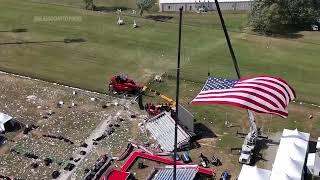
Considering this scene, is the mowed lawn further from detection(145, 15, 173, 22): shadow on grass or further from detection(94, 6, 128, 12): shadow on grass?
detection(94, 6, 128, 12): shadow on grass

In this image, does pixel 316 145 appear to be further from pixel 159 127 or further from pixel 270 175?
pixel 159 127

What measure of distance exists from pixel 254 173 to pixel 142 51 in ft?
85.1

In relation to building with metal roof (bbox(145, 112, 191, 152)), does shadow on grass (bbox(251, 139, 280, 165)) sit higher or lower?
lower

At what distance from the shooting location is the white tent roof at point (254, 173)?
3291 cm

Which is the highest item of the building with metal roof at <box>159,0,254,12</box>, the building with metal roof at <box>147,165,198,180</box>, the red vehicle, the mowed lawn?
the building with metal roof at <box>159,0,254,12</box>

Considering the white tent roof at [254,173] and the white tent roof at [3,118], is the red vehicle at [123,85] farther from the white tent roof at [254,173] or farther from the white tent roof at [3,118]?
the white tent roof at [254,173]

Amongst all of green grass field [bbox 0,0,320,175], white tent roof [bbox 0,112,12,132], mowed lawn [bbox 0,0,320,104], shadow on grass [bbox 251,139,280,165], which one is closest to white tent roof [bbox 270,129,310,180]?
shadow on grass [bbox 251,139,280,165]

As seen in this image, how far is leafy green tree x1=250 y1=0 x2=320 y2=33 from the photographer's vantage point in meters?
59.7

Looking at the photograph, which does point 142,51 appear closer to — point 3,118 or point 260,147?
point 3,118

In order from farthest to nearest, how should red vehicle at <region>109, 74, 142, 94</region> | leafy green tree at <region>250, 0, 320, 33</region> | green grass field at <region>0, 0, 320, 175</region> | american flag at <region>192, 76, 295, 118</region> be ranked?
leafy green tree at <region>250, 0, 320, 33</region> → red vehicle at <region>109, 74, 142, 94</region> → green grass field at <region>0, 0, 320, 175</region> → american flag at <region>192, 76, 295, 118</region>

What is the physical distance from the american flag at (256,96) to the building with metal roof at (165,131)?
6.16 meters

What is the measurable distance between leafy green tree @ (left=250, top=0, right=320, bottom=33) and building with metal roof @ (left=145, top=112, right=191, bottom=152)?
2406 centimetres

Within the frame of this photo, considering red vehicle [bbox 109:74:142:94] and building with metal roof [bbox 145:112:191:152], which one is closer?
building with metal roof [bbox 145:112:191:152]

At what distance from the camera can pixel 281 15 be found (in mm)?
60656
